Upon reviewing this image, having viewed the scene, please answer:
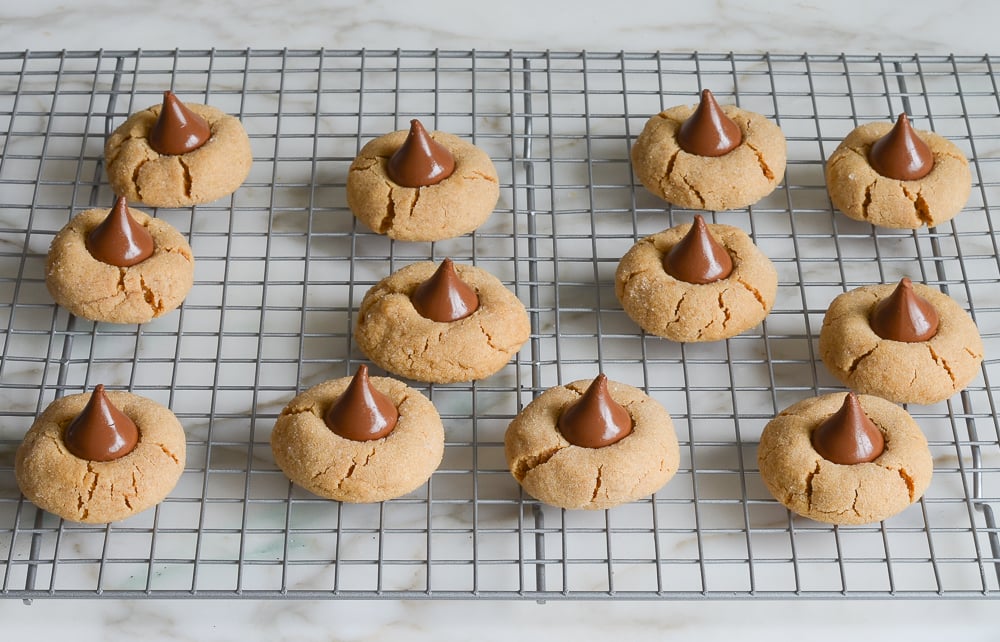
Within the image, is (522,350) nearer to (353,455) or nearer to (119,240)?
Result: (353,455)

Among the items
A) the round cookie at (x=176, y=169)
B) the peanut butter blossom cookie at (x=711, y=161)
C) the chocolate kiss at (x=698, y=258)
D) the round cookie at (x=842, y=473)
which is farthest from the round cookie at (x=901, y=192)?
the round cookie at (x=176, y=169)

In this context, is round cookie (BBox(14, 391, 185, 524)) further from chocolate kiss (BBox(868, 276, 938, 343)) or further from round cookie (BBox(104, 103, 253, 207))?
chocolate kiss (BBox(868, 276, 938, 343))

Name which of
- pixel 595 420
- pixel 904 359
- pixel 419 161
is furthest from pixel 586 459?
pixel 419 161

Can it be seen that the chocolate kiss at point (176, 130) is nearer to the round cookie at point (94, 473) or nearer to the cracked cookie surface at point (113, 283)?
the cracked cookie surface at point (113, 283)

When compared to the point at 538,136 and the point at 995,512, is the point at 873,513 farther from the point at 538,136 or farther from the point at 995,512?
the point at 538,136

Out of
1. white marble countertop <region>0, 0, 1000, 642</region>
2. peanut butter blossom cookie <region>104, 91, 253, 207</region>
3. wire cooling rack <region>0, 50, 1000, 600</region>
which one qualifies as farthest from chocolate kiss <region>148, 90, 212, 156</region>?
white marble countertop <region>0, 0, 1000, 642</region>
